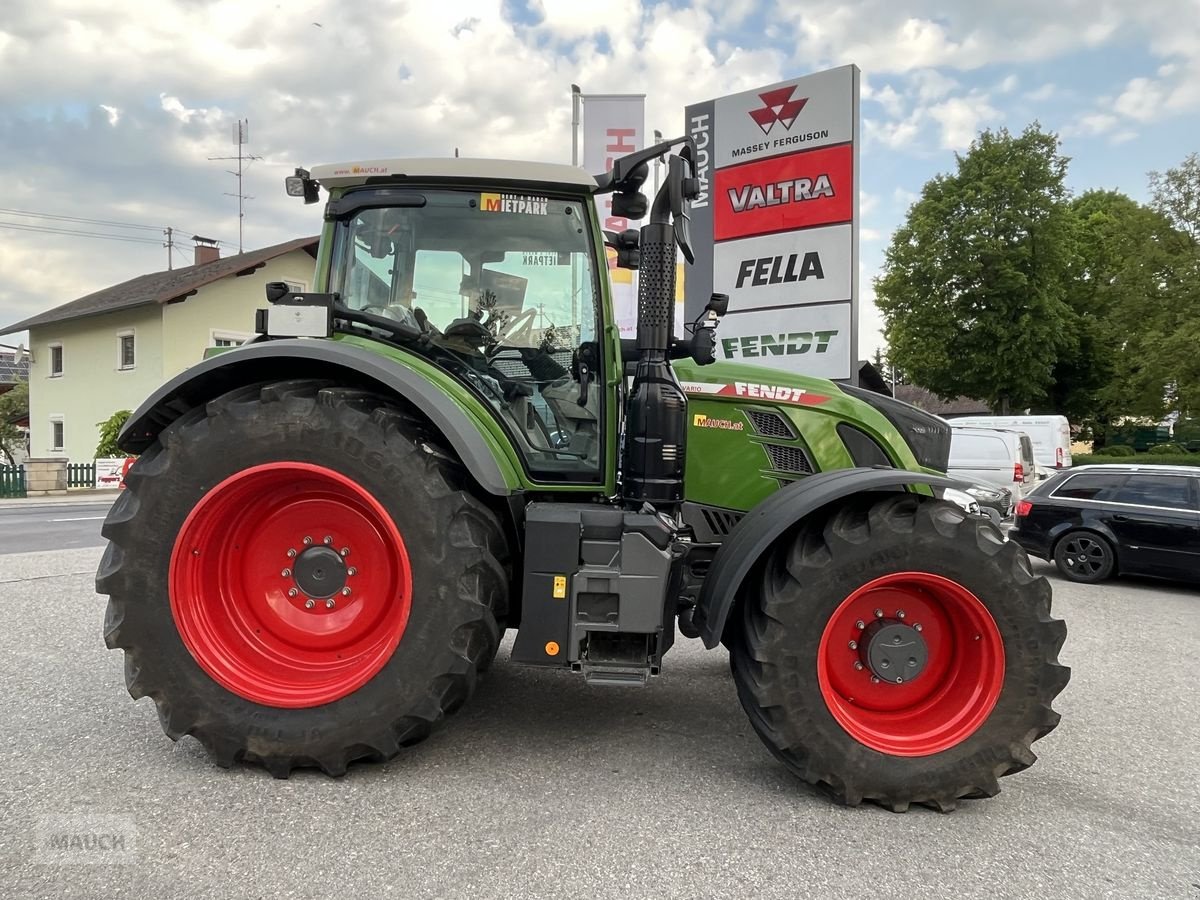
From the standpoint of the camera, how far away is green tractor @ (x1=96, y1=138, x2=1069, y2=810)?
2895mm

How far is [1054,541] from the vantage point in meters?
9.33

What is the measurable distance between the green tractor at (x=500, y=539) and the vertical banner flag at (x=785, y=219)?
502 cm

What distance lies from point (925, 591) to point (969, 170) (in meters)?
30.2

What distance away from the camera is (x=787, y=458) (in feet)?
12.0

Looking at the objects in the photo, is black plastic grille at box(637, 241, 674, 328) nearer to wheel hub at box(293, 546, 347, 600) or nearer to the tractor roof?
the tractor roof

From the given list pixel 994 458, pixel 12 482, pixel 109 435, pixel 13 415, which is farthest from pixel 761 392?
pixel 13 415

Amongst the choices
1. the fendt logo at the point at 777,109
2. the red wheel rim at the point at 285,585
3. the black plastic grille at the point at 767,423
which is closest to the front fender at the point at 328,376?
the red wheel rim at the point at 285,585

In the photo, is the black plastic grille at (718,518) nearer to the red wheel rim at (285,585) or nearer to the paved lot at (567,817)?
the paved lot at (567,817)

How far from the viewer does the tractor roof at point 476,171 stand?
10.8 feet

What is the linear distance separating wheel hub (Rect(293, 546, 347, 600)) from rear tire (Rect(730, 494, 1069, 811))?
166 cm

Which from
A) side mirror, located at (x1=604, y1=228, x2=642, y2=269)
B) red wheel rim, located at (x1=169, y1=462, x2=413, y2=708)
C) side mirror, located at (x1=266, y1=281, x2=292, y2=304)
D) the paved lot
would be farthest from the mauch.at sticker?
side mirror, located at (x1=266, y1=281, x2=292, y2=304)

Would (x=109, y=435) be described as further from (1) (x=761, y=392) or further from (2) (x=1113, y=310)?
(2) (x=1113, y=310)

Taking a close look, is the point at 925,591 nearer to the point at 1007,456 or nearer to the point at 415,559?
the point at 415,559

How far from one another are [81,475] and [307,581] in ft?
80.5
